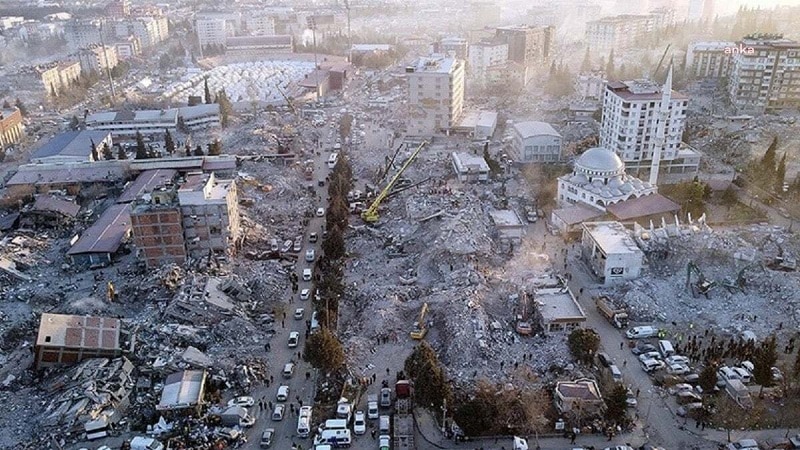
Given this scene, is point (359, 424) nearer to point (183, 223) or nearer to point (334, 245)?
point (334, 245)

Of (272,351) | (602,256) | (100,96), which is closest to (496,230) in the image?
(602,256)

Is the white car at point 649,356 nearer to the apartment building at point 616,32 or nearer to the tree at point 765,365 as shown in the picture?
the tree at point 765,365

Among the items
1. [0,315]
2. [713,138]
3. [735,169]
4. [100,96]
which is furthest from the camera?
[100,96]

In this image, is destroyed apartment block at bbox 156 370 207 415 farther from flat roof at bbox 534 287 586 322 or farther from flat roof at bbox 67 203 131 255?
flat roof at bbox 534 287 586 322

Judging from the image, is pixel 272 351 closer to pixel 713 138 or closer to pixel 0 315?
pixel 0 315

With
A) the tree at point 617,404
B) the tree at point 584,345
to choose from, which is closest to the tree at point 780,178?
the tree at point 584,345
